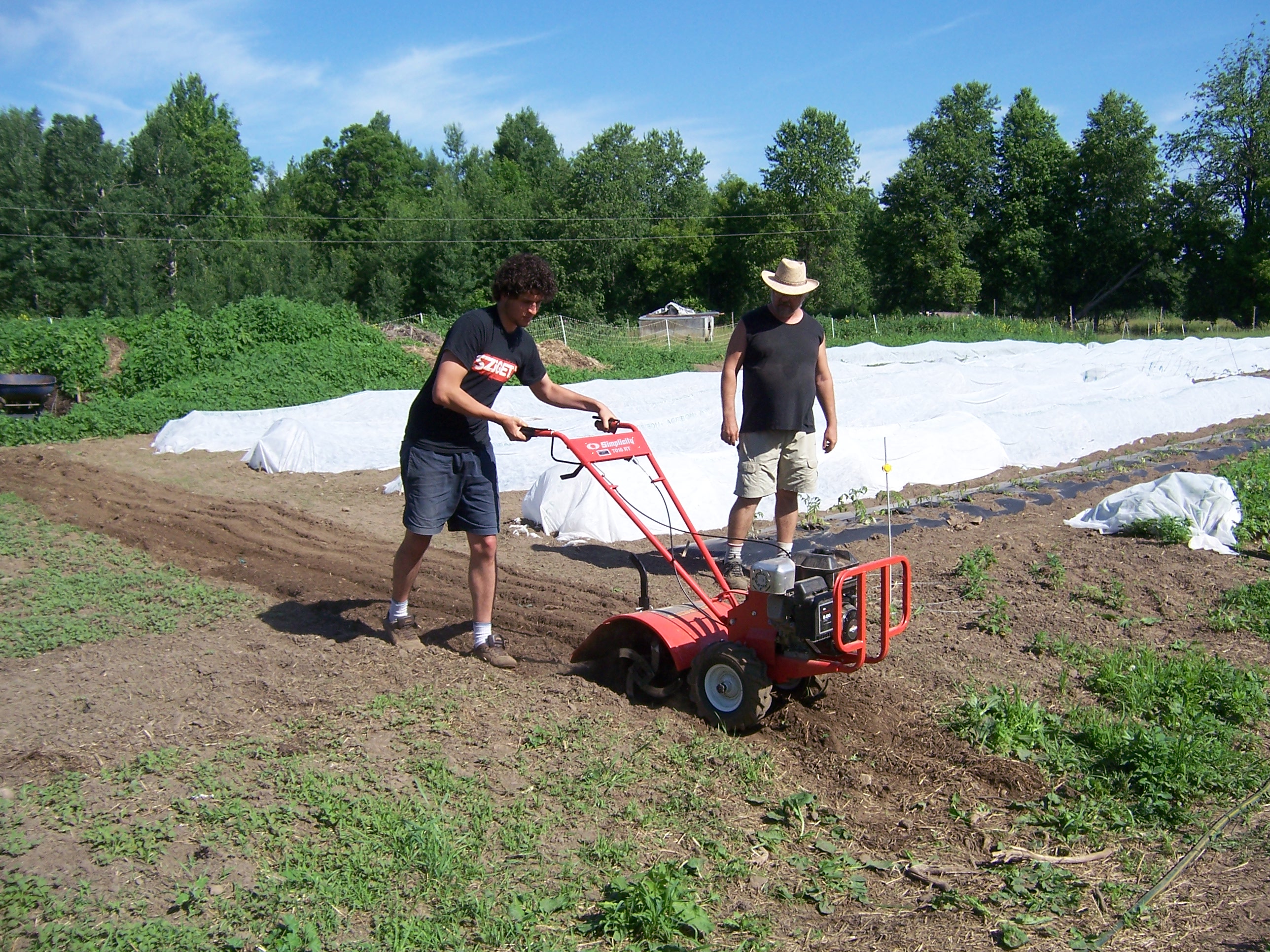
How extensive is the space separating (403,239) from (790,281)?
155 feet

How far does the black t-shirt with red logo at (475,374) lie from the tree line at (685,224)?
36069 mm

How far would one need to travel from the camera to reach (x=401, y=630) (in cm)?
521

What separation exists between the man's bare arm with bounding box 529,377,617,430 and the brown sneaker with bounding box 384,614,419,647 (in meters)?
1.44

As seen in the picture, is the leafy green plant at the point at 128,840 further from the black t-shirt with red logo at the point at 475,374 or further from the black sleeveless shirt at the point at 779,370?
the black sleeveless shirt at the point at 779,370

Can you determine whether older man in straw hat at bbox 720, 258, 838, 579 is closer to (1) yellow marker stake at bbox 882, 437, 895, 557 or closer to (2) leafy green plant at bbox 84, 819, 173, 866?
(1) yellow marker stake at bbox 882, 437, 895, 557

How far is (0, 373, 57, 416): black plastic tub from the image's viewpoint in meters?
16.2

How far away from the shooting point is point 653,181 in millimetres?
67000

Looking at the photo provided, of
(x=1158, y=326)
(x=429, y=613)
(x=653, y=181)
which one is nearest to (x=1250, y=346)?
(x=1158, y=326)

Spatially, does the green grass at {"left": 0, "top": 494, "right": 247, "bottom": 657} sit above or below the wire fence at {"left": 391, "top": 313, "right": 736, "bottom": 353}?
below

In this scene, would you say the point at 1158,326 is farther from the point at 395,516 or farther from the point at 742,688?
the point at 742,688

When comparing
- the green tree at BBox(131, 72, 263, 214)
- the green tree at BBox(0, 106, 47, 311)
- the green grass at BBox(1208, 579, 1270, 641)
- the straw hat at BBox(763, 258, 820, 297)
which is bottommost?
the green grass at BBox(1208, 579, 1270, 641)

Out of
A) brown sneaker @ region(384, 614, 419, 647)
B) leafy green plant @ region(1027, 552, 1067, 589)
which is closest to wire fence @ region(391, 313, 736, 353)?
leafy green plant @ region(1027, 552, 1067, 589)

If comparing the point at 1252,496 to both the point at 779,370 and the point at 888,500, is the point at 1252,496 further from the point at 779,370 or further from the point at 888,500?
the point at 779,370

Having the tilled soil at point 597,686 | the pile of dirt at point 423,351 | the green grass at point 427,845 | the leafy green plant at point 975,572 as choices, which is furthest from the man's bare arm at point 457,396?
the pile of dirt at point 423,351
